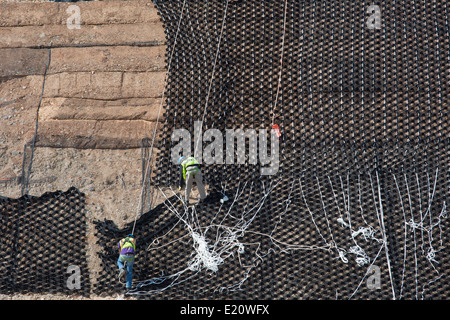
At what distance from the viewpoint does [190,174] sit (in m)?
7.72

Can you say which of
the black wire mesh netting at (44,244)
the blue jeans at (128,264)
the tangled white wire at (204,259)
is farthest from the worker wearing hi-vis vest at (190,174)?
the black wire mesh netting at (44,244)

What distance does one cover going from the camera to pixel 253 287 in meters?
7.42

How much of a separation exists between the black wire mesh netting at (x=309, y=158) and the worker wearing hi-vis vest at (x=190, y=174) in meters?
0.29

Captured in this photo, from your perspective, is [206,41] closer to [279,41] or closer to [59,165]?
[279,41]

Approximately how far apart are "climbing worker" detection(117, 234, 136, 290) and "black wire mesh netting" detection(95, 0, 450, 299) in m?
0.29

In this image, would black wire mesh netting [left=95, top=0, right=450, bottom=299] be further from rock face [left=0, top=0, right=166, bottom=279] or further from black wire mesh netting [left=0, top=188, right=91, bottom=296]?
rock face [left=0, top=0, right=166, bottom=279]

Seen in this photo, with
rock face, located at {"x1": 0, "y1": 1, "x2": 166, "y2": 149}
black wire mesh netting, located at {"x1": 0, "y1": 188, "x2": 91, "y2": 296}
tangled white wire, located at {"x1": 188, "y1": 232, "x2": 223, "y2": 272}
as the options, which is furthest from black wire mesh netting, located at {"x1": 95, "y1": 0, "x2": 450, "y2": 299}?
rock face, located at {"x1": 0, "y1": 1, "x2": 166, "y2": 149}

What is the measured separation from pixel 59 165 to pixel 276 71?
4207 mm

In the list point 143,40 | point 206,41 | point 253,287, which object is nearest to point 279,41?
point 206,41

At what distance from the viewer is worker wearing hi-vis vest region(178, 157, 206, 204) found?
7.68 m

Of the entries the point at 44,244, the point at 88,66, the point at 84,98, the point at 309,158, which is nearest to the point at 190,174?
the point at 309,158

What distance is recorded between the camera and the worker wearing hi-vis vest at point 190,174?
7.68 m

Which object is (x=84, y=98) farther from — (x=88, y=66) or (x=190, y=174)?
(x=190, y=174)

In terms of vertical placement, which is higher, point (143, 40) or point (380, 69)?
point (143, 40)
